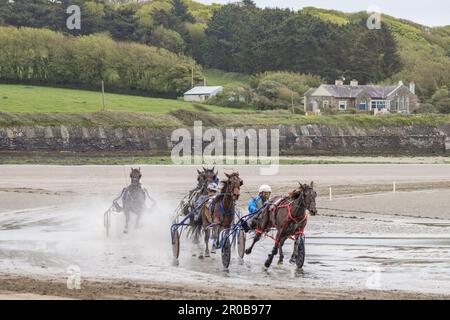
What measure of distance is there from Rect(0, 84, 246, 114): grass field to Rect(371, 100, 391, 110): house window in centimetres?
1897

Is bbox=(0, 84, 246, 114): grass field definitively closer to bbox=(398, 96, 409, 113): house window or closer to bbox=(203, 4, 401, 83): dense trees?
bbox=(398, 96, 409, 113): house window

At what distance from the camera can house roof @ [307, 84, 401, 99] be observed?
102250mm

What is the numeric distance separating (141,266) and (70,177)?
28817mm

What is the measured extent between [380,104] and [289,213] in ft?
285

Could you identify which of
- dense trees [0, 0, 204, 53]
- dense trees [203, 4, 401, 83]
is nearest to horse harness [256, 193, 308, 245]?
dense trees [203, 4, 401, 83]

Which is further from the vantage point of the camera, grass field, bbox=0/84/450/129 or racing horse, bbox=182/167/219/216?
grass field, bbox=0/84/450/129

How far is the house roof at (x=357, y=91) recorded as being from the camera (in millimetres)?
102250

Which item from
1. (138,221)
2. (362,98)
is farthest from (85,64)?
(138,221)

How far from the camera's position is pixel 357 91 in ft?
338

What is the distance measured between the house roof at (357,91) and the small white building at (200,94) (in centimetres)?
1010

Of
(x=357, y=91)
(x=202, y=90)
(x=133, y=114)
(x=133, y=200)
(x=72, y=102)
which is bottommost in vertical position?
(x=133, y=200)

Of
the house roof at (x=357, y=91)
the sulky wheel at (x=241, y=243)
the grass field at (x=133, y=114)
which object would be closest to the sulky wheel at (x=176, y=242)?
the sulky wheel at (x=241, y=243)

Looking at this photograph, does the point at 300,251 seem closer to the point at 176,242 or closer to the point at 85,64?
the point at 176,242

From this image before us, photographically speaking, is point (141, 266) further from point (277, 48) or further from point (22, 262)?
point (277, 48)
